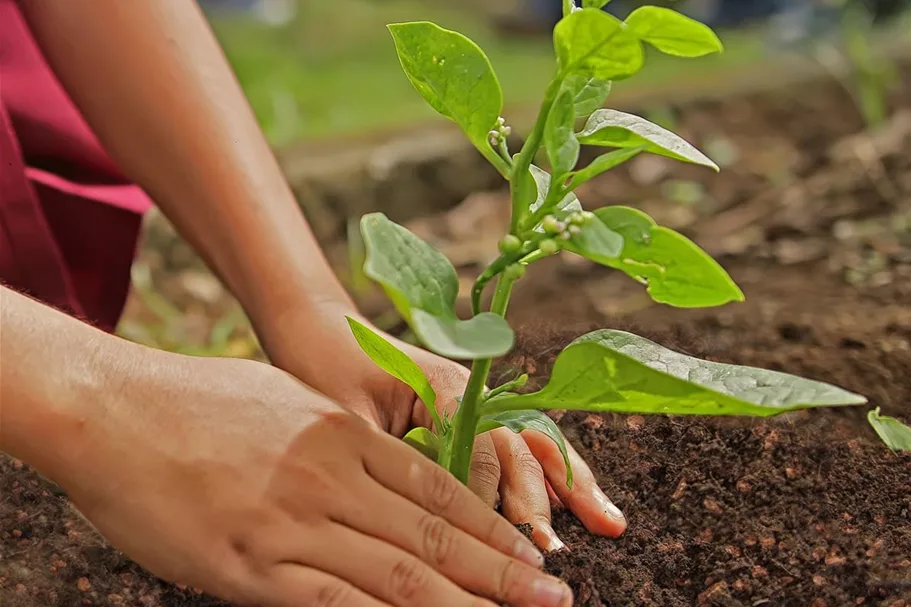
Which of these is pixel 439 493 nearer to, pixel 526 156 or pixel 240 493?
pixel 240 493

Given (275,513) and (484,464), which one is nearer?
(275,513)

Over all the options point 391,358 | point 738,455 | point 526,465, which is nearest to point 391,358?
point 391,358

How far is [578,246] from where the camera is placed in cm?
57

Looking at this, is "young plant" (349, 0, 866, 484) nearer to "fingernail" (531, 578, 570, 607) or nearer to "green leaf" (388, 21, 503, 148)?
"green leaf" (388, 21, 503, 148)

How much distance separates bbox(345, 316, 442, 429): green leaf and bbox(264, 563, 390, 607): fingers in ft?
0.48

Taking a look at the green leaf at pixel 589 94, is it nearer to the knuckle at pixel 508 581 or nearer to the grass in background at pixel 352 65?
the knuckle at pixel 508 581

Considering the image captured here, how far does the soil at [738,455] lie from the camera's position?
75 centimetres

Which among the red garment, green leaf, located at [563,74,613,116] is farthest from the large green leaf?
the red garment

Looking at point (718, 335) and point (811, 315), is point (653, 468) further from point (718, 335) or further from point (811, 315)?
point (811, 315)

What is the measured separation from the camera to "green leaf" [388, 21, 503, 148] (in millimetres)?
627

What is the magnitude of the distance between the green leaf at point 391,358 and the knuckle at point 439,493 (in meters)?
0.05

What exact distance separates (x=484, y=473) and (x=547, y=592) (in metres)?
0.16

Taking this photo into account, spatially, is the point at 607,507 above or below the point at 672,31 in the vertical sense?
below

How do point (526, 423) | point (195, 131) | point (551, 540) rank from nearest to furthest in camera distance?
point (526, 423), point (551, 540), point (195, 131)
